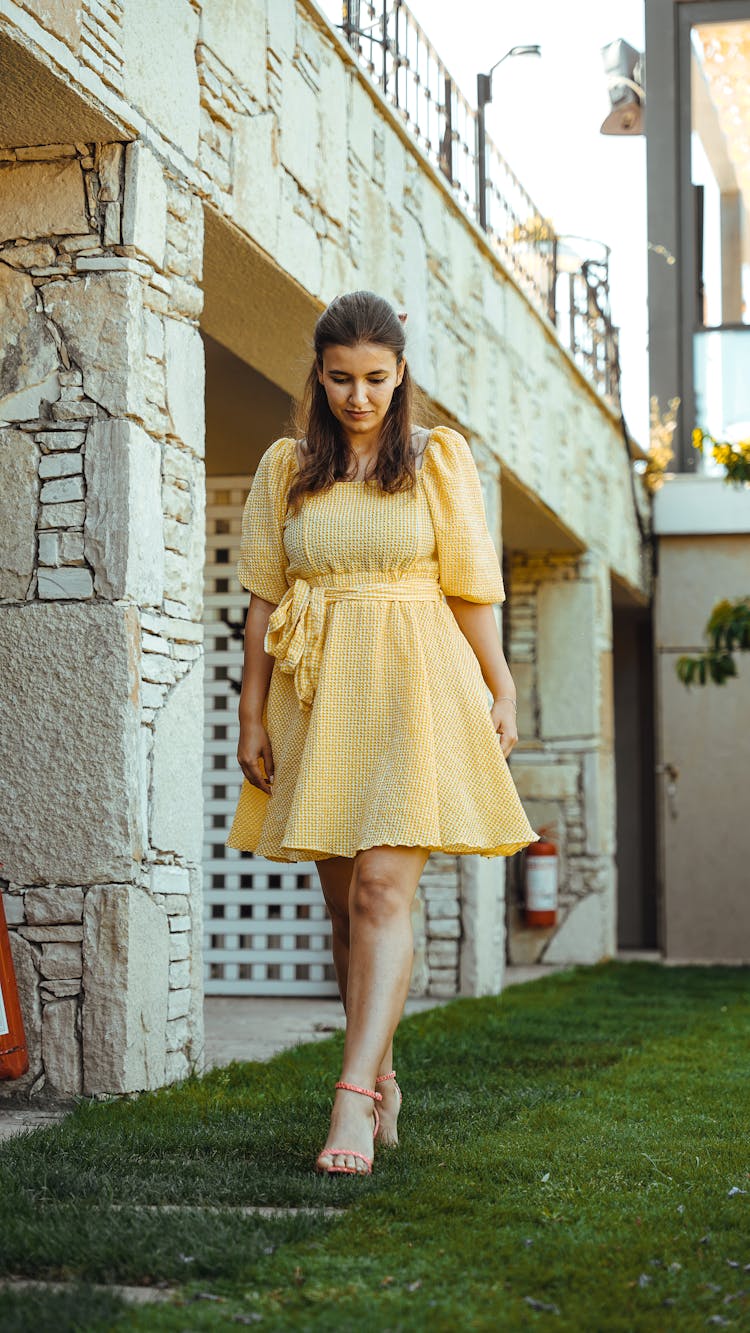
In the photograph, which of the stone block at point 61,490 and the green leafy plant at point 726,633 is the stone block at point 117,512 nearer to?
the stone block at point 61,490

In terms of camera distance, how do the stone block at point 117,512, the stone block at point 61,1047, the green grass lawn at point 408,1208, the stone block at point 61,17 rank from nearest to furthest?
the green grass lawn at point 408,1208, the stone block at point 61,17, the stone block at point 61,1047, the stone block at point 117,512

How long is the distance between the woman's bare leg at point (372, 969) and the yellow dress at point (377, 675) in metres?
0.06

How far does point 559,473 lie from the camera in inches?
361

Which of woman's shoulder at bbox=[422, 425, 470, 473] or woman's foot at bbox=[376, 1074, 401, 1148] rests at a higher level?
woman's shoulder at bbox=[422, 425, 470, 473]

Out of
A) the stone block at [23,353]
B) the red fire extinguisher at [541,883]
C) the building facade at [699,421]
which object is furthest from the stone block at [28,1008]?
the building facade at [699,421]

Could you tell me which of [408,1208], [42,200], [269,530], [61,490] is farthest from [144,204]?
[408,1208]

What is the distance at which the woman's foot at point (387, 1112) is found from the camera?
3.00m

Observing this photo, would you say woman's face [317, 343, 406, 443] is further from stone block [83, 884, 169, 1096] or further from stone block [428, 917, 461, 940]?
stone block [428, 917, 461, 940]

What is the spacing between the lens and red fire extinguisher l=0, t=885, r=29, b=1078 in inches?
139

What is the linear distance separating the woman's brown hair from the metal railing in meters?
3.02

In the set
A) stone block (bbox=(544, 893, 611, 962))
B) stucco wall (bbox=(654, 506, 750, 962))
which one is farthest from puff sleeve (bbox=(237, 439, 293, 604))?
stucco wall (bbox=(654, 506, 750, 962))

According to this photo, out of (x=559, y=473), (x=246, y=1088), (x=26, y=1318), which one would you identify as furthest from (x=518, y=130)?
(x=26, y=1318)

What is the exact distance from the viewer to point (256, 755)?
10.5 ft

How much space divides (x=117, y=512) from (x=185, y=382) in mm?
545
